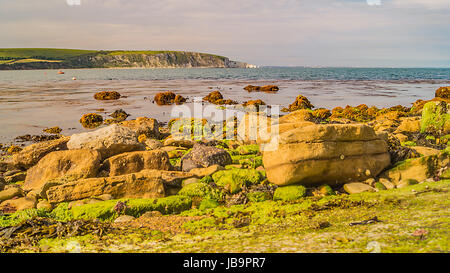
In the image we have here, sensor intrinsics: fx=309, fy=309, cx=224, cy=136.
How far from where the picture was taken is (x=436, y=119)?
13.7 m

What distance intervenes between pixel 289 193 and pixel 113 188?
4.72m

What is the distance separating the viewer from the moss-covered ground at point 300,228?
186 inches

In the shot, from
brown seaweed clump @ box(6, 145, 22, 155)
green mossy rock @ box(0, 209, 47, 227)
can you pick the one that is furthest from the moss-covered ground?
brown seaweed clump @ box(6, 145, 22, 155)

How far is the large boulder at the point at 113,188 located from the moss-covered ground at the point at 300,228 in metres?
1.36

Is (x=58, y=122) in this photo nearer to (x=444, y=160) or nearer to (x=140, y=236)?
(x=140, y=236)

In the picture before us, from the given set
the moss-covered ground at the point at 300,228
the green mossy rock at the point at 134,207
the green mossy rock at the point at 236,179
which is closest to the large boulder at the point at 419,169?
the moss-covered ground at the point at 300,228

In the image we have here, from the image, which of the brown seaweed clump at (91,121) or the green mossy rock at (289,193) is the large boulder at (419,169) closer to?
the green mossy rock at (289,193)

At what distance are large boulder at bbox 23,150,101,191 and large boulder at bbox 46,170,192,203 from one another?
855 millimetres

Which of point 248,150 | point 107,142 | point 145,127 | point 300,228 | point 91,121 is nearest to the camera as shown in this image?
point 300,228

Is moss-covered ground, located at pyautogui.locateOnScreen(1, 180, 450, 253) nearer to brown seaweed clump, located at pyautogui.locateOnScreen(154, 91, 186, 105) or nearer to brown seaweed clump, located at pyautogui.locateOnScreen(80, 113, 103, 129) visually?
brown seaweed clump, located at pyautogui.locateOnScreen(80, 113, 103, 129)

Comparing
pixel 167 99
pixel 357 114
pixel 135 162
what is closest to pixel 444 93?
pixel 357 114

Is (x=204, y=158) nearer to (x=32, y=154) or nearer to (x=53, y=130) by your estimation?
(x=32, y=154)

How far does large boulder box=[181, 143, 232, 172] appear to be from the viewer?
10469 millimetres
